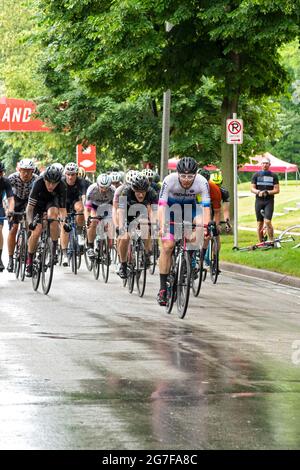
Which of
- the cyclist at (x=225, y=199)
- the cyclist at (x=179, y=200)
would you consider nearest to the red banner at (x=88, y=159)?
the cyclist at (x=225, y=199)

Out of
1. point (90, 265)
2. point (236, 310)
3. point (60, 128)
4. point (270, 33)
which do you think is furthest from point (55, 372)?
point (60, 128)

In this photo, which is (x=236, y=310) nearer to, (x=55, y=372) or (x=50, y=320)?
(x=50, y=320)

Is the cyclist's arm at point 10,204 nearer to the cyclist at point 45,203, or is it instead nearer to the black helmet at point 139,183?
the cyclist at point 45,203

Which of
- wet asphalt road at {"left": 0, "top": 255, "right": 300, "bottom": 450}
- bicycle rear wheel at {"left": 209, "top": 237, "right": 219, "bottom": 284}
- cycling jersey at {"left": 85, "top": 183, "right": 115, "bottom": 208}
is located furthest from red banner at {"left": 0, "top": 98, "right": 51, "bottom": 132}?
wet asphalt road at {"left": 0, "top": 255, "right": 300, "bottom": 450}

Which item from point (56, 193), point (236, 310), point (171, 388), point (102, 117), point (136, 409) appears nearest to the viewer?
point (136, 409)

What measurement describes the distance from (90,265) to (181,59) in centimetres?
727

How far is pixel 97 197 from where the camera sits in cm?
2231

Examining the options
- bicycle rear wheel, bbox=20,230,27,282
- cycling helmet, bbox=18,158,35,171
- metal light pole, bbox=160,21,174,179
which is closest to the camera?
bicycle rear wheel, bbox=20,230,27,282

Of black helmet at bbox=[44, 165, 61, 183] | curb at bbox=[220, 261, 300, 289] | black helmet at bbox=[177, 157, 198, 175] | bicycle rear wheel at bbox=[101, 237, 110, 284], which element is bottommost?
curb at bbox=[220, 261, 300, 289]

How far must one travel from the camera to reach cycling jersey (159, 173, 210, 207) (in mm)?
15164

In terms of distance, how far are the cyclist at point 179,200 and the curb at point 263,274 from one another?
16.6 ft

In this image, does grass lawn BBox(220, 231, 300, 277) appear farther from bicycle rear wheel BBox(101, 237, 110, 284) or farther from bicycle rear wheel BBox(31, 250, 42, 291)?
bicycle rear wheel BBox(31, 250, 42, 291)

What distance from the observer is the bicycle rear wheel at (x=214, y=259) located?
20203 millimetres

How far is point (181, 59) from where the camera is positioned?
93.3 ft
